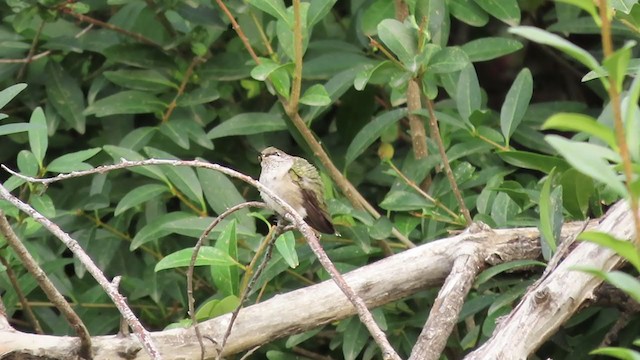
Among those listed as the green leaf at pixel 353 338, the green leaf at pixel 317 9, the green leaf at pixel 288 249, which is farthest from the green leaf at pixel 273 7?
the green leaf at pixel 353 338

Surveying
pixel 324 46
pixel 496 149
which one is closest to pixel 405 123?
pixel 324 46

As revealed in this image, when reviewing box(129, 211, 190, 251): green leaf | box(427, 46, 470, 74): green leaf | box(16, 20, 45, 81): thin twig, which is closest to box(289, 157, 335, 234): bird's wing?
box(129, 211, 190, 251): green leaf

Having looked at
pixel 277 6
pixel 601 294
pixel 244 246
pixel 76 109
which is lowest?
pixel 601 294

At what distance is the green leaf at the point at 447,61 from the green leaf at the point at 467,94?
0.29 meters

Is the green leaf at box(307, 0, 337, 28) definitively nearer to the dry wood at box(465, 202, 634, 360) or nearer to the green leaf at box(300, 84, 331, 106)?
the green leaf at box(300, 84, 331, 106)

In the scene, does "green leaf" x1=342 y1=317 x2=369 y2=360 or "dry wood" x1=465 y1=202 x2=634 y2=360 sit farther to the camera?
"green leaf" x1=342 y1=317 x2=369 y2=360

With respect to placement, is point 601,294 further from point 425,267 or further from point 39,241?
point 39,241

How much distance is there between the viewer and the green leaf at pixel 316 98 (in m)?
3.07

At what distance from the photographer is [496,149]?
3.38 meters

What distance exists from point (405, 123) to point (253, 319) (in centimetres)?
149

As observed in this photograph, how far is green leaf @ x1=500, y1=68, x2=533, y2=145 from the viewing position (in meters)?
3.30

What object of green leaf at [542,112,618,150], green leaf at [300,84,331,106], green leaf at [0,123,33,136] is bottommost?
green leaf at [300,84,331,106]

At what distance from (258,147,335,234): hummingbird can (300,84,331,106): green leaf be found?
43cm

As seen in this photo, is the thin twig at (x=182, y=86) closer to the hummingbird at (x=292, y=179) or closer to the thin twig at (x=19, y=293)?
the hummingbird at (x=292, y=179)
